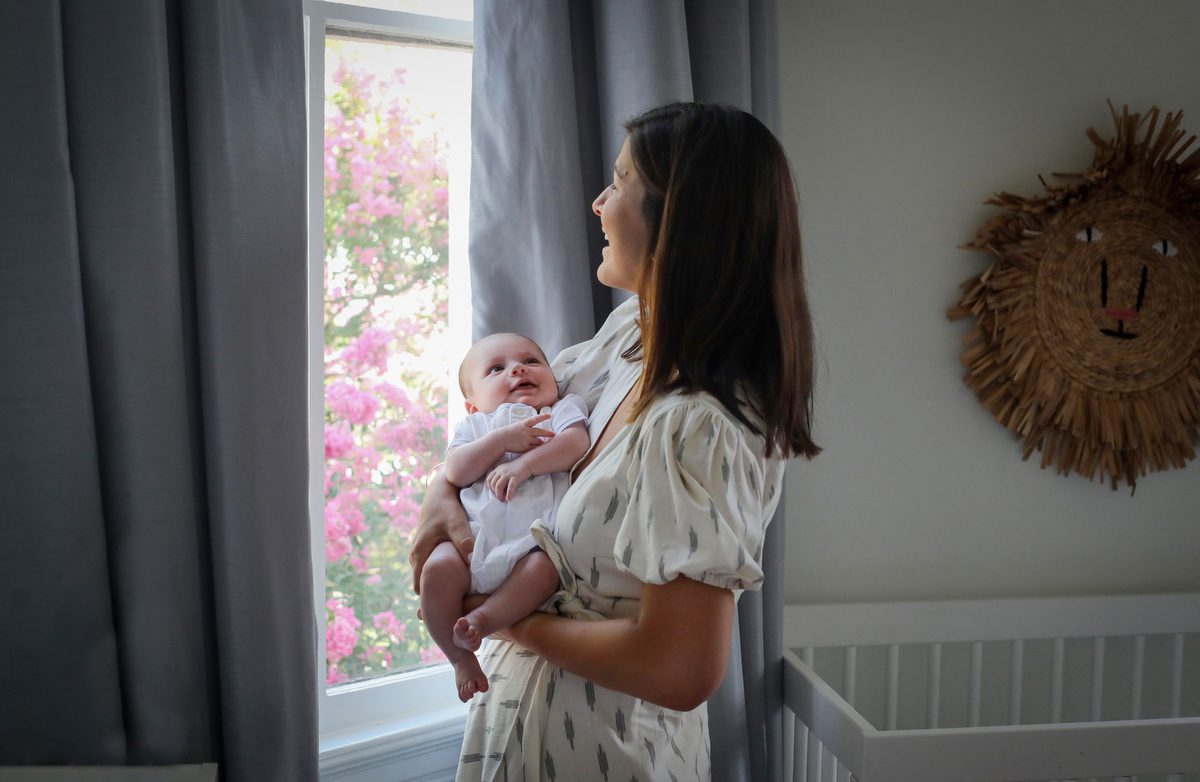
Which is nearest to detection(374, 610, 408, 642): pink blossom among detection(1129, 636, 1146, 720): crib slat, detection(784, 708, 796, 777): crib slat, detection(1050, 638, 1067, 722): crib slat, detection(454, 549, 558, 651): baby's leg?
detection(454, 549, 558, 651): baby's leg

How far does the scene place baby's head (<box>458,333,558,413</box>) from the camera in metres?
1.32

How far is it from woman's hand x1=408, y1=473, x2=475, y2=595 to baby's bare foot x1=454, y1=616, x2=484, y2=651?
0.34ft

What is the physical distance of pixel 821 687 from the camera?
64.0 inches

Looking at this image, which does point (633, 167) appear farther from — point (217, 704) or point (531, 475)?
point (217, 704)

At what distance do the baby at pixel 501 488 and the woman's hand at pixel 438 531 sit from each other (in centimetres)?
1

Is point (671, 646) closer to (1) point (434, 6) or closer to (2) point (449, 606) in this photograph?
(2) point (449, 606)


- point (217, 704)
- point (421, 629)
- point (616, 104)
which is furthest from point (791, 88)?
point (217, 704)

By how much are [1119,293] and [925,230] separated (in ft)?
1.67

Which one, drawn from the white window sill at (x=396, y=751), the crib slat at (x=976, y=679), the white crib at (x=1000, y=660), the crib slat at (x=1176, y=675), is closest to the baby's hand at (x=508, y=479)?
the white window sill at (x=396, y=751)

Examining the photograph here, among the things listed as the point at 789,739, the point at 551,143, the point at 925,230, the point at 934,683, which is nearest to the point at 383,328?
the point at 551,143

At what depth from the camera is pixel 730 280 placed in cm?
100

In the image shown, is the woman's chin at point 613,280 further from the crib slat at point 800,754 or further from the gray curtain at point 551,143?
the crib slat at point 800,754

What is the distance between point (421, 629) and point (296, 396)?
724mm

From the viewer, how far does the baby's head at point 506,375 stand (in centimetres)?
132
